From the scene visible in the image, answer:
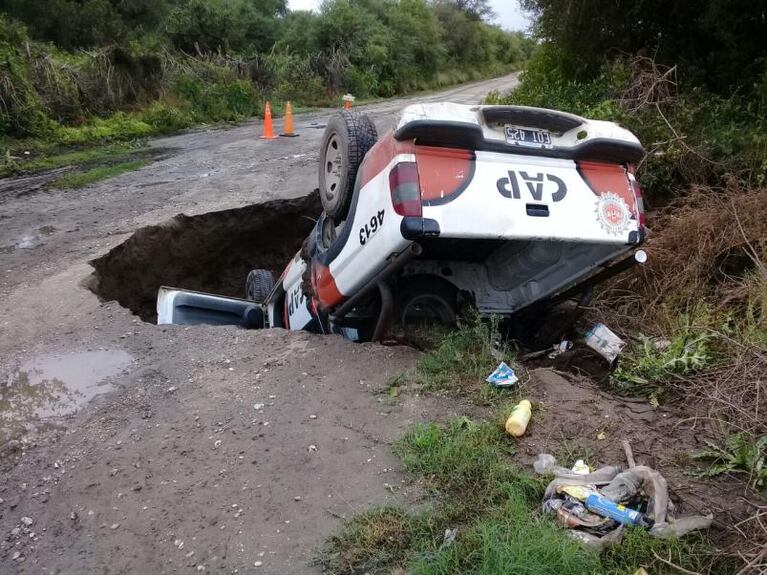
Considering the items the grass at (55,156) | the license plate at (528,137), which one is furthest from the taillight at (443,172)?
the grass at (55,156)

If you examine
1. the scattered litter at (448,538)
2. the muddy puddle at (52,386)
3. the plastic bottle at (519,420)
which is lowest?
the muddy puddle at (52,386)

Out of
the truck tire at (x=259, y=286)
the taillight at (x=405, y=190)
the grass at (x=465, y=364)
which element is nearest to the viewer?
the taillight at (x=405, y=190)

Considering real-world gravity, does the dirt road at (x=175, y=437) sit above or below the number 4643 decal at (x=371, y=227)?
below

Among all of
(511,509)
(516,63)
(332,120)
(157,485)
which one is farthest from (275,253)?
(516,63)

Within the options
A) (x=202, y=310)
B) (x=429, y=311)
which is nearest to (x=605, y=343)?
(x=429, y=311)

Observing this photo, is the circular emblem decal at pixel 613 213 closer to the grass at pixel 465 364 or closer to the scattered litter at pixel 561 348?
the grass at pixel 465 364

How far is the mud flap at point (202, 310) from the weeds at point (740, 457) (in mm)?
4776

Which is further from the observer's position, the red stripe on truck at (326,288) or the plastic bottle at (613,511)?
the red stripe on truck at (326,288)

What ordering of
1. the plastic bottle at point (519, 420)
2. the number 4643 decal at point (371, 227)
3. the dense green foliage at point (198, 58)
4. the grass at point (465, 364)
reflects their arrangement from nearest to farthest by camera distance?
the plastic bottle at point (519, 420)
the number 4643 decal at point (371, 227)
the grass at point (465, 364)
the dense green foliage at point (198, 58)

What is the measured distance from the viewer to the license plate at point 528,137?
3920 millimetres

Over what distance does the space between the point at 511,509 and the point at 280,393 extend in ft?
5.78

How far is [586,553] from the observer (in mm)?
2572

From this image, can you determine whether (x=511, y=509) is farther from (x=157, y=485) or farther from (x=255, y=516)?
(x=157, y=485)

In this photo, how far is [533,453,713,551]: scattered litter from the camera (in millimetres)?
2678
